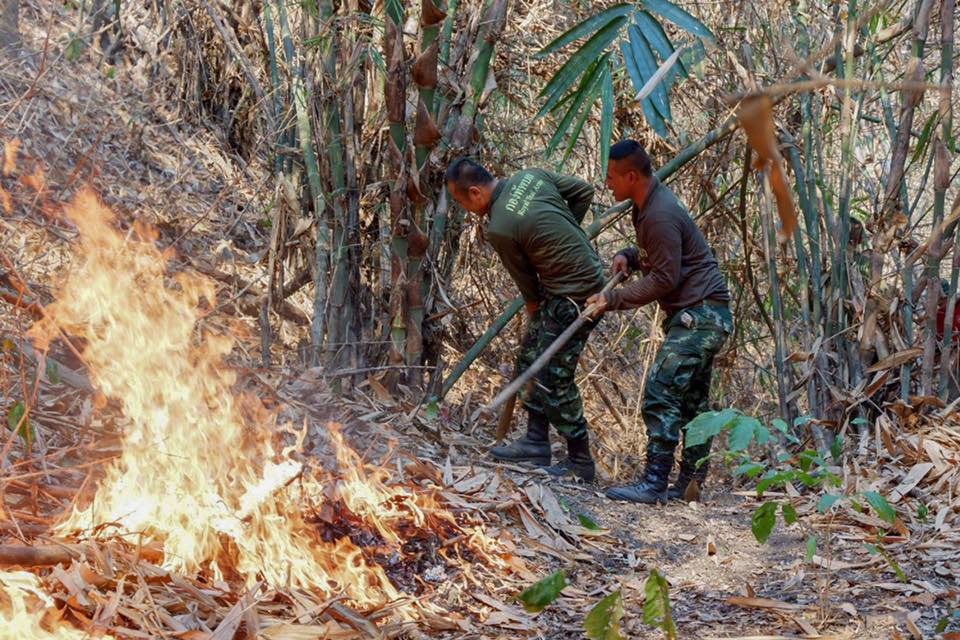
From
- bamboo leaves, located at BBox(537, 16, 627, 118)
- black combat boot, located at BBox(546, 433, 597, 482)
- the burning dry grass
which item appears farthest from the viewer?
black combat boot, located at BBox(546, 433, 597, 482)

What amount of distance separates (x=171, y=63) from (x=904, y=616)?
7186 mm

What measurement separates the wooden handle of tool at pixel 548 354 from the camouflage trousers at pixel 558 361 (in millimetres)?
88

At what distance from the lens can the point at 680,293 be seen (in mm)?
4598

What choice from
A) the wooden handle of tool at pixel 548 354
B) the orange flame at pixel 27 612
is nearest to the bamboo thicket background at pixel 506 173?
the wooden handle of tool at pixel 548 354

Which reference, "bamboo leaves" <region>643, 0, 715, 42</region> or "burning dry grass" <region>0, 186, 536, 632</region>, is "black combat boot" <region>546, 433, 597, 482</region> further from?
"bamboo leaves" <region>643, 0, 715, 42</region>

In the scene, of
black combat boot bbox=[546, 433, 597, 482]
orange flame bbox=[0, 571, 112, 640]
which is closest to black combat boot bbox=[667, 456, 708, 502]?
black combat boot bbox=[546, 433, 597, 482]

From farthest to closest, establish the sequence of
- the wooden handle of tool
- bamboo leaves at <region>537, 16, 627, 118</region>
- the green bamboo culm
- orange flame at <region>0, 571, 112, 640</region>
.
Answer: the green bamboo culm
the wooden handle of tool
bamboo leaves at <region>537, 16, 627, 118</region>
orange flame at <region>0, 571, 112, 640</region>

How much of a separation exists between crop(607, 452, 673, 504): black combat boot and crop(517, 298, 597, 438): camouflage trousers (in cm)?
39

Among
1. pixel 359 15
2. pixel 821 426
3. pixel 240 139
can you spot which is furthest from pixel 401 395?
pixel 240 139

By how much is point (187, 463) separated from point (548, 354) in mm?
1780

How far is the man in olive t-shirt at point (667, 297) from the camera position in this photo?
14.4ft

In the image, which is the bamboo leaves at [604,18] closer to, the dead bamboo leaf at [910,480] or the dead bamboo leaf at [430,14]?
the dead bamboo leaf at [430,14]

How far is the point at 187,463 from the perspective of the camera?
3.14 m

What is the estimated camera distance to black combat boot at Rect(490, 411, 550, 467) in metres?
4.74
